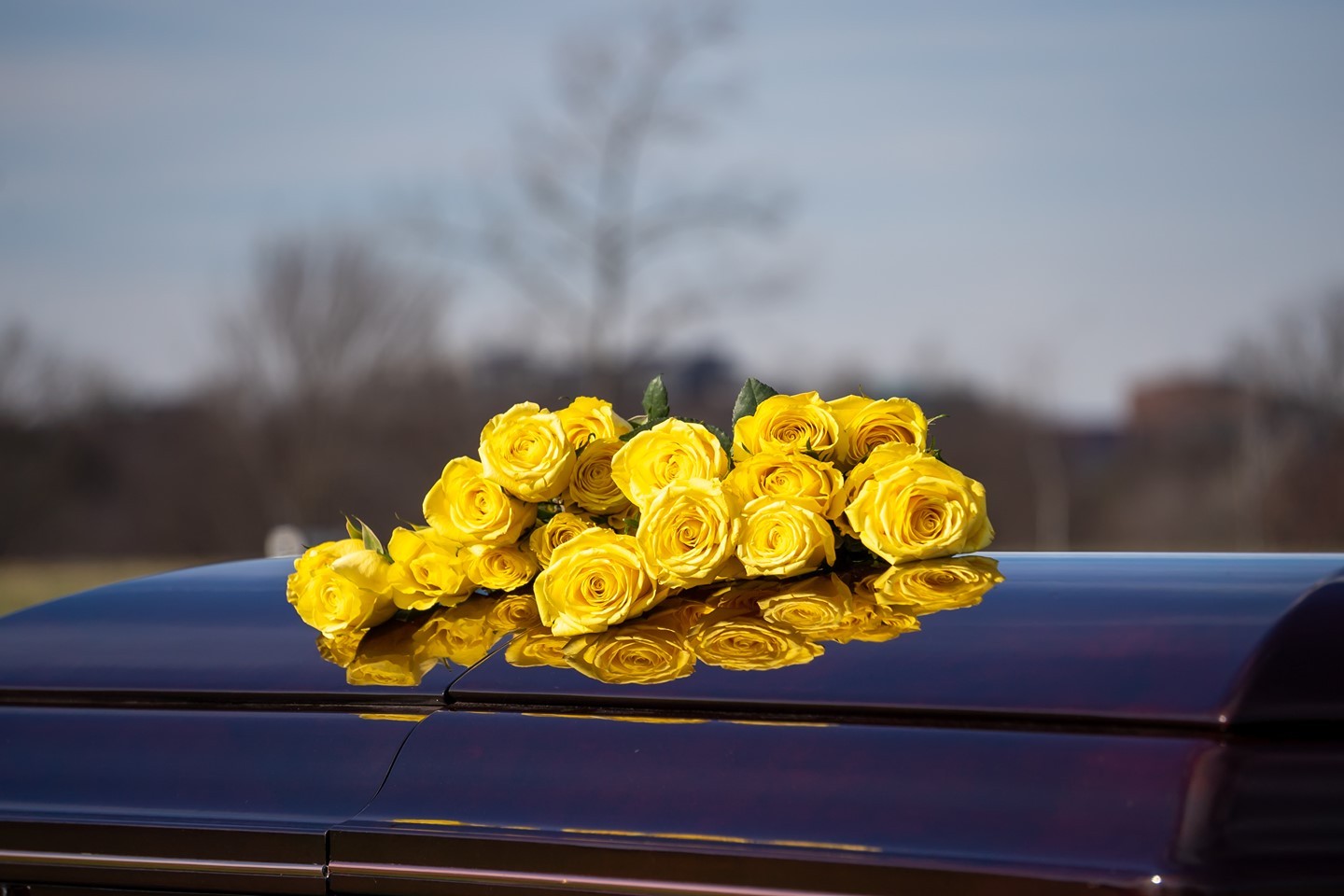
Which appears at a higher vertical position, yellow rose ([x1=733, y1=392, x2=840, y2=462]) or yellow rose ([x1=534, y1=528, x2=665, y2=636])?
yellow rose ([x1=733, y1=392, x2=840, y2=462])

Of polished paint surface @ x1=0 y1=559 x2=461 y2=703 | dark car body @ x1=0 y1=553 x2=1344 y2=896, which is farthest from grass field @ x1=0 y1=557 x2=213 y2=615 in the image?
dark car body @ x1=0 y1=553 x2=1344 y2=896

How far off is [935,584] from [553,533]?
1.92 feet

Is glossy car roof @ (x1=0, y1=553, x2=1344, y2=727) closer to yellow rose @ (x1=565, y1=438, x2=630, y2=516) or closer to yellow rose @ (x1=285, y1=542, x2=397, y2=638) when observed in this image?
yellow rose @ (x1=285, y1=542, x2=397, y2=638)

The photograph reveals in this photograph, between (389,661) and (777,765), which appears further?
(389,661)

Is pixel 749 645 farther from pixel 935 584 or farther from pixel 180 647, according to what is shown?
pixel 180 647

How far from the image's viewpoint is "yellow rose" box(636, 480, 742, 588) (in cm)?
177

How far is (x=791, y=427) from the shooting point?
1953 mm

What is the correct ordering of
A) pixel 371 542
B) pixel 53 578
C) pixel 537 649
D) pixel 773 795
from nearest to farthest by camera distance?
pixel 773 795 < pixel 537 649 < pixel 371 542 < pixel 53 578

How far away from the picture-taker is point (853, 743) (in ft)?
4.75

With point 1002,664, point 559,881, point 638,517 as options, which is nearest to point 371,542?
point 638,517

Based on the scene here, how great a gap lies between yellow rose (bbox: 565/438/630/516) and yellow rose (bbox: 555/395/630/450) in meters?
0.02

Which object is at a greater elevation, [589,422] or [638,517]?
[589,422]

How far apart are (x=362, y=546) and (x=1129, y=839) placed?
122 cm

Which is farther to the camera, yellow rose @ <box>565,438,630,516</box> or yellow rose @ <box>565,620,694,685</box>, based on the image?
yellow rose @ <box>565,438,630,516</box>
